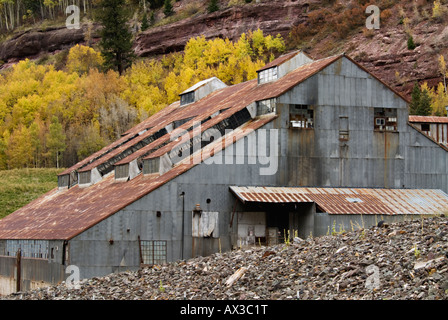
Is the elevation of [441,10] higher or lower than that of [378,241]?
higher

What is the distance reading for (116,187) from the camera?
44906mm

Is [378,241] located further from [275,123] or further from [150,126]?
[150,126]

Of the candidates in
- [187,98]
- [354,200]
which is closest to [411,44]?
[187,98]

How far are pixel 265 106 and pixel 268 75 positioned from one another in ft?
20.0

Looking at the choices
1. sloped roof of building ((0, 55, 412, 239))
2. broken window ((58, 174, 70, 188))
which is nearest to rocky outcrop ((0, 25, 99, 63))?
broken window ((58, 174, 70, 188))

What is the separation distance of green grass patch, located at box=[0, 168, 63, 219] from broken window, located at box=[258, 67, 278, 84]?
3695cm

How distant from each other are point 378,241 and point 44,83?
103 metres

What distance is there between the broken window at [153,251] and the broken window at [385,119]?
14145 mm

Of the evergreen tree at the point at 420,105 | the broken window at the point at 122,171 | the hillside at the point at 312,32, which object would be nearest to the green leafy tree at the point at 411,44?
the hillside at the point at 312,32

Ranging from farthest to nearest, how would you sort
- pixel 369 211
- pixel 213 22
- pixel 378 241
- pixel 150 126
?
pixel 213 22
pixel 150 126
pixel 369 211
pixel 378 241

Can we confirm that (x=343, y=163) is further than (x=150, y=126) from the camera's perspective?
No

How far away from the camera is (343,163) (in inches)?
1690

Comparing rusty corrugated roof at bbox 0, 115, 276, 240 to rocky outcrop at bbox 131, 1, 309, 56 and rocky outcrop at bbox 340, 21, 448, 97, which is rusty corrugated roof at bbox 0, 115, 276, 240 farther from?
rocky outcrop at bbox 131, 1, 309, 56

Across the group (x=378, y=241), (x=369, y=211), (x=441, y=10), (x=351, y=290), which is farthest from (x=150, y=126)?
(x=441, y=10)
